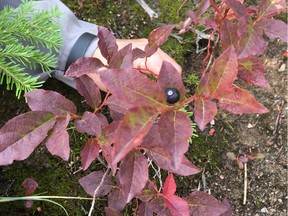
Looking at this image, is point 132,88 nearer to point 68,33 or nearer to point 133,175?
point 133,175

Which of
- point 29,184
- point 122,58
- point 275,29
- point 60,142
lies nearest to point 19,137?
point 60,142

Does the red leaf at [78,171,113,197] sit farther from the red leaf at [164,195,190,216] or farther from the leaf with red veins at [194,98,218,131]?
the leaf with red veins at [194,98,218,131]

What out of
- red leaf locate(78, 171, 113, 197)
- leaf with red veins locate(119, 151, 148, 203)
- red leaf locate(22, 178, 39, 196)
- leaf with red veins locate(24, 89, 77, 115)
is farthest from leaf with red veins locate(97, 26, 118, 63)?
red leaf locate(22, 178, 39, 196)

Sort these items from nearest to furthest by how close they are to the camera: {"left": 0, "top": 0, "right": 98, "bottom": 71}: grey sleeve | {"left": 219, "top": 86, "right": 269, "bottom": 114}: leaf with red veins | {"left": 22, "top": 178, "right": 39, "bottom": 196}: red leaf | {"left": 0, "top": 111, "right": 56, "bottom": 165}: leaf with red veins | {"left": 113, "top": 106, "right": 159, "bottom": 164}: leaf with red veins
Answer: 1. {"left": 113, "top": 106, "right": 159, "bottom": 164}: leaf with red veins
2. {"left": 219, "top": 86, "right": 269, "bottom": 114}: leaf with red veins
3. {"left": 0, "top": 111, "right": 56, "bottom": 165}: leaf with red veins
4. {"left": 22, "top": 178, "right": 39, "bottom": 196}: red leaf
5. {"left": 0, "top": 0, "right": 98, "bottom": 71}: grey sleeve

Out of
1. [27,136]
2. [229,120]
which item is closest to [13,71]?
[27,136]

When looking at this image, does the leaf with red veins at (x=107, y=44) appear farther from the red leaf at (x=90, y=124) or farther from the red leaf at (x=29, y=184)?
the red leaf at (x=29, y=184)

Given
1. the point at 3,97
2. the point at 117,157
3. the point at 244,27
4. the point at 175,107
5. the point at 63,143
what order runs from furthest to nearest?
1. the point at 3,97
2. the point at 244,27
3. the point at 63,143
4. the point at 175,107
5. the point at 117,157

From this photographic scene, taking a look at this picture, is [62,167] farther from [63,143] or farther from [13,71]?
[63,143]
